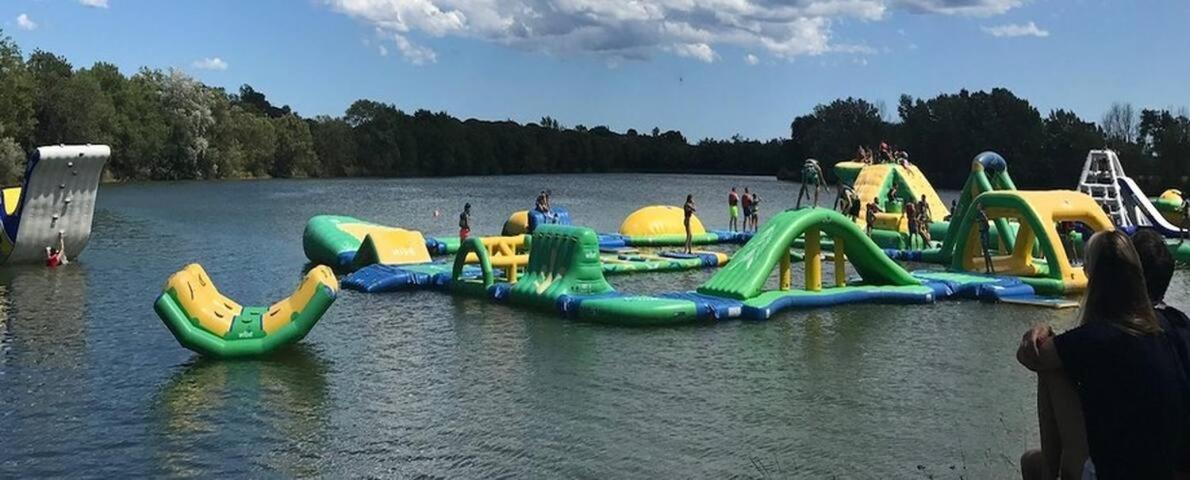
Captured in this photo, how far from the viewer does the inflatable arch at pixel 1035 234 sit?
1753cm

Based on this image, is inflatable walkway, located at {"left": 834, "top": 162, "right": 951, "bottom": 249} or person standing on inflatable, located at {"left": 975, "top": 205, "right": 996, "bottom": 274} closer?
person standing on inflatable, located at {"left": 975, "top": 205, "right": 996, "bottom": 274}

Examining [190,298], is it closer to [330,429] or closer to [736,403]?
[330,429]

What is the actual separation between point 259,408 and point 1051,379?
24.6ft

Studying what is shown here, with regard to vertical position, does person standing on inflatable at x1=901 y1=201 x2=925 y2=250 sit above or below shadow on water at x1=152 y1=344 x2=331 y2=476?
above

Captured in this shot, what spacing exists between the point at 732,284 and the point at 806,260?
1.68m

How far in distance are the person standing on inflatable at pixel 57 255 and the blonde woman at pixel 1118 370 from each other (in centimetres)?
2033

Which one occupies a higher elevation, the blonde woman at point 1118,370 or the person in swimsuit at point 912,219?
the blonde woman at point 1118,370

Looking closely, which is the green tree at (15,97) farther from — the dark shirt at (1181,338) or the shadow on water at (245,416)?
the dark shirt at (1181,338)

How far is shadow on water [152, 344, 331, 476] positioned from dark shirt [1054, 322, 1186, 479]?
570cm

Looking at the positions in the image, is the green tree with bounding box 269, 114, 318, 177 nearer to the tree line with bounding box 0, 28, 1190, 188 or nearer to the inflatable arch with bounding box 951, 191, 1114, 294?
the tree line with bounding box 0, 28, 1190, 188

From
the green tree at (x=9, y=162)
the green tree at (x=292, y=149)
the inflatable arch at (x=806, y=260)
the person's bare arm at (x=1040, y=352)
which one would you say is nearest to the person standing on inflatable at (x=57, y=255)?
the inflatable arch at (x=806, y=260)

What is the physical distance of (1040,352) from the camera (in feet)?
12.6

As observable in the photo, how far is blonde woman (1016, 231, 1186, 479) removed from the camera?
3793mm

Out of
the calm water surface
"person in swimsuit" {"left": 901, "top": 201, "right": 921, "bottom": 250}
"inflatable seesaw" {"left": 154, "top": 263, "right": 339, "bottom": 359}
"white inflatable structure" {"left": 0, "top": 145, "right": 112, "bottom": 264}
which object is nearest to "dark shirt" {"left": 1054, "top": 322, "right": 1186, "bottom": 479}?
the calm water surface
